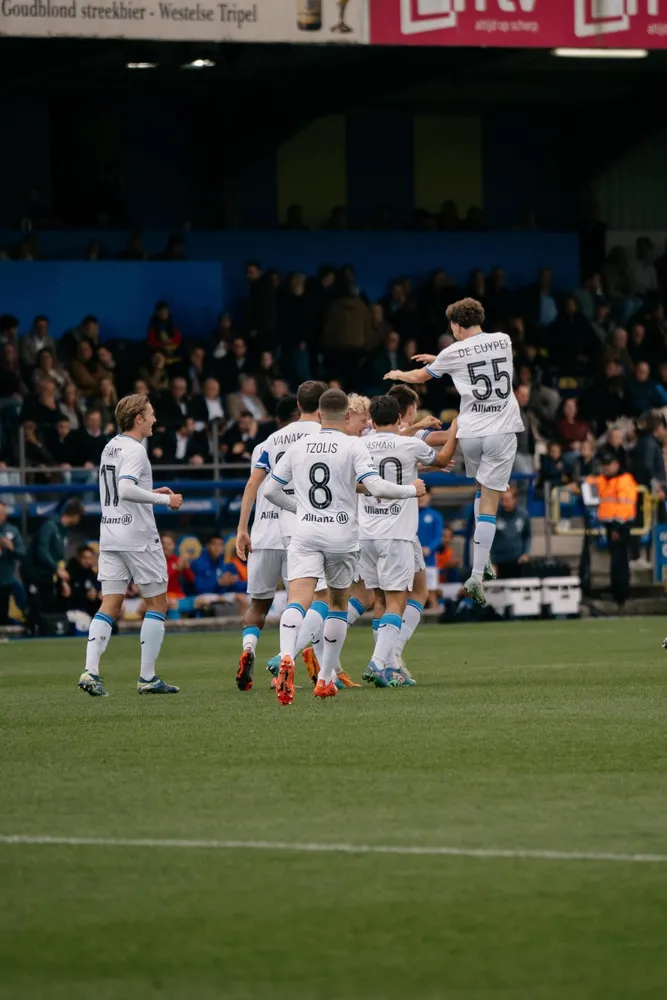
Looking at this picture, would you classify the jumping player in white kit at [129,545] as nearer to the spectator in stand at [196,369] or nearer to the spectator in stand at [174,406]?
the spectator in stand at [174,406]

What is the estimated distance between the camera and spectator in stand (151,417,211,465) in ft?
81.1

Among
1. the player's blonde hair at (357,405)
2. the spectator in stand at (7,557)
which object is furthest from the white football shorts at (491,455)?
the spectator in stand at (7,557)

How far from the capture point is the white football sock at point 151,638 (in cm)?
1325

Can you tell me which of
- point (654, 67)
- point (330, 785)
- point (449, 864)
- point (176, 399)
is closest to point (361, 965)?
point (449, 864)

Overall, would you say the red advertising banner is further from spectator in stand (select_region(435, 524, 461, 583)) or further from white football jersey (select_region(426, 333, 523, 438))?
white football jersey (select_region(426, 333, 523, 438))

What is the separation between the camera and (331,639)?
12562 millimetres

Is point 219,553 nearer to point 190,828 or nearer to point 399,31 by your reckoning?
point 399,31

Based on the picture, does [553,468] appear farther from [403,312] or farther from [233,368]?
[233,368]

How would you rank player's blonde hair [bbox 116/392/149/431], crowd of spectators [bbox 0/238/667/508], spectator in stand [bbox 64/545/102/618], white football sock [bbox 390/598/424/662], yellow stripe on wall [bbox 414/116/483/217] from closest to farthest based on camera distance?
player's blonde hair [bbox 116/392/149/431], white football sock [bbox 390/598/424/662], spectator in stand [bbox 64/545/102/618], crowd of spectators [bbox 0/238/667/508], yellow stripe on wall [bbox 414/116/483/217]

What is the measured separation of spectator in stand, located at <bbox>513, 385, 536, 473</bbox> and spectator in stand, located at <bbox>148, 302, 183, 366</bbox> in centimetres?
487

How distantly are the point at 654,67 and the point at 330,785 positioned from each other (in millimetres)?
26300

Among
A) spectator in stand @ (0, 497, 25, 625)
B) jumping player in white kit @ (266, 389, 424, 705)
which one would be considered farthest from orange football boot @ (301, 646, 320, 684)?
spectator in stand @ (0, 497, 25, 625)

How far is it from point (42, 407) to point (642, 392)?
964 centimetres

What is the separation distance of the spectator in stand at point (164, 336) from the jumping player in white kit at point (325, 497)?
15281mm
